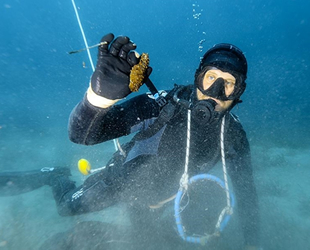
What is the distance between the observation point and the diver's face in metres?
2.72

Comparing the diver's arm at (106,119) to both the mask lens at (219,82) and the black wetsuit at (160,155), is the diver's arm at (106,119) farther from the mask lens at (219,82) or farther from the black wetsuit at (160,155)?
the mask lens at (219,82)

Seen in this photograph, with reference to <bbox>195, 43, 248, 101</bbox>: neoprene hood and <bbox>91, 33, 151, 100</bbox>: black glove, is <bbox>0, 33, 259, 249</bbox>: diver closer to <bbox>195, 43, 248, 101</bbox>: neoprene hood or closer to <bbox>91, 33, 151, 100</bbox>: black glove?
<bbox>195, 43, 248, 101</bbox>: neoprene hood

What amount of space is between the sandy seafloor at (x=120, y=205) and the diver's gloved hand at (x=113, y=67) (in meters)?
2.91

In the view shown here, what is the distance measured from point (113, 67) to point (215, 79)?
5.41 feet

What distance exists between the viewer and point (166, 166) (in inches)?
105

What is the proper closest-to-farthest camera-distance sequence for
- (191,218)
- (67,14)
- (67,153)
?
1. (191,218)
2. (67,153)
3. (67,14)

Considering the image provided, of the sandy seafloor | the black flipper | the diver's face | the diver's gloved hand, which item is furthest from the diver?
the black flipper

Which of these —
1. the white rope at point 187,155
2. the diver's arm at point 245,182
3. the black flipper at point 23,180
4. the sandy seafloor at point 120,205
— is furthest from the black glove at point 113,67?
the black flipper at point 23,180

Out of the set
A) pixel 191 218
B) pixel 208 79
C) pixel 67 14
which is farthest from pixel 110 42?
pixel 67 14

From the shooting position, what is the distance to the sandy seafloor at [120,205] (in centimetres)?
439

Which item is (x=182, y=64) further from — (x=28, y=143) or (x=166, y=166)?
(x=166, y=166)

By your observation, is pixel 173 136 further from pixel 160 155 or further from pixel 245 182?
pixel 245 182

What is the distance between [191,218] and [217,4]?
9023 cm

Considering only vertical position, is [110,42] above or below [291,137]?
below
